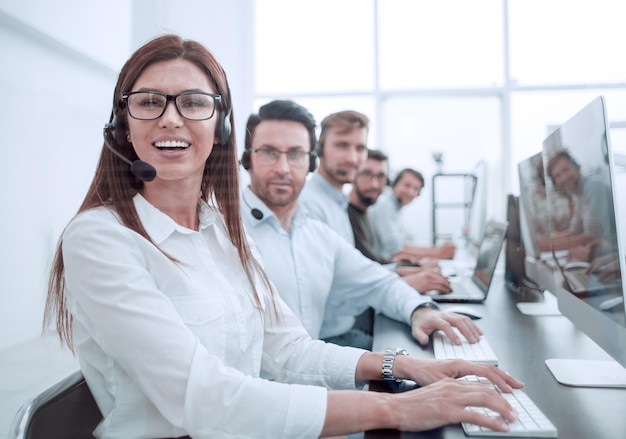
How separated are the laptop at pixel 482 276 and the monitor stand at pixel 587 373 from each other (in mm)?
686

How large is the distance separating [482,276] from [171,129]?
1.46 m

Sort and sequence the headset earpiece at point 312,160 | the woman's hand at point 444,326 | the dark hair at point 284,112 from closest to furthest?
the woman's hand at point 444,326
the dark hair at point 284,112
the headset earpiece at point 312,160

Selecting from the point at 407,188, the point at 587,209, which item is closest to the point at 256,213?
the point at 587,209

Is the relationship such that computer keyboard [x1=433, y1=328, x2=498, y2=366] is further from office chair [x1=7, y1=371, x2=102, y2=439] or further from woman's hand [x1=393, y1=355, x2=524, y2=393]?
office chair [x1=7, y1=371, x2=102, y2=439]

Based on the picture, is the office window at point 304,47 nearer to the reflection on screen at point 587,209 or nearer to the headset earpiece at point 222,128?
the headset earpiece at point 222,128

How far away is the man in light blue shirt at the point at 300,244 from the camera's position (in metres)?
1.38

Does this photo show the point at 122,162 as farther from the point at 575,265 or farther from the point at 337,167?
the point at 337,167

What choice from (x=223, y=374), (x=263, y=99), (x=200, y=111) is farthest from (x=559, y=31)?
(x=223, y=374)

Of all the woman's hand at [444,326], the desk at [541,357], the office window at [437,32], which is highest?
the office window at [437,32]

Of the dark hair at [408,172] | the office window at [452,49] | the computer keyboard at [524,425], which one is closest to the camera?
the computer keyboard at [524,425]

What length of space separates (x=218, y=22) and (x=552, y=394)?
1.05 meters

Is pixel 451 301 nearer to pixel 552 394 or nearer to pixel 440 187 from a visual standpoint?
pixel 552 394

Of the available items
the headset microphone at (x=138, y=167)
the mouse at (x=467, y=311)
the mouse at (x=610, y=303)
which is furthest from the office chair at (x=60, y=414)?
the mouse at (x=467, y=311)

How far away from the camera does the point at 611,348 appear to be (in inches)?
31.0
